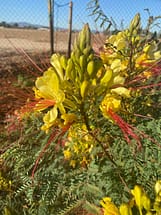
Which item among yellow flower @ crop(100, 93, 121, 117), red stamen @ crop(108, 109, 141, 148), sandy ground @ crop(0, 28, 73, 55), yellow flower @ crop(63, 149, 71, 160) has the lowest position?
sandy ground @ crop(0, 28, 73, 55)

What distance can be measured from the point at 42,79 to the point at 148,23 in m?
0.62

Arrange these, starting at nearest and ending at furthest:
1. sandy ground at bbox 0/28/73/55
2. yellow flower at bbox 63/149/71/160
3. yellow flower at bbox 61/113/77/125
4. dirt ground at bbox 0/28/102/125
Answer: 1. yellow flower at bbox 61/113/77/125
2. dirt ground at bbox 0/28/102/125
3. yellow flower at bbox 63/149/71/160
4. sandy ground at bbox 0/28/73/55

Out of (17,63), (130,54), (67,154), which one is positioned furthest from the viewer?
(17,63)

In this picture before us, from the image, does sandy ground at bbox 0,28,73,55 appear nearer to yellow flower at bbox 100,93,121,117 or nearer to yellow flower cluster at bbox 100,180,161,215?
yellow flower at bbox 100,93,121,117

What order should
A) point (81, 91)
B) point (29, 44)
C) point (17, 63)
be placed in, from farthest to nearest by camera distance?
point (29, 44) < point (17, 63) < point (81, 91)

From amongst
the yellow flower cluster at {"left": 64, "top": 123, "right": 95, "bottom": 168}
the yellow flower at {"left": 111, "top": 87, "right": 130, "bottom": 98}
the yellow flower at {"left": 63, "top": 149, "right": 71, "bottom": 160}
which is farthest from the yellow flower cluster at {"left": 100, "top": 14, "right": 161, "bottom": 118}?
the yellow flower at {"left": 63, "top": 149, "right": 71, "bottom": 160}

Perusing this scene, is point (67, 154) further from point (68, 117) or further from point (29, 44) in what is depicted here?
point (29, 44)

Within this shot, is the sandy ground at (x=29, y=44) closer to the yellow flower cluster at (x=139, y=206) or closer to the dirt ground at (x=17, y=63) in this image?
the dirt ground at (x=17, y=63)

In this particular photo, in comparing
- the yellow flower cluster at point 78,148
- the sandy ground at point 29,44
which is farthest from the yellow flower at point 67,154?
the sandy ground at point 29,44

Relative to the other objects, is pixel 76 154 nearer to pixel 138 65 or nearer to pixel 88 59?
pixel 138 65

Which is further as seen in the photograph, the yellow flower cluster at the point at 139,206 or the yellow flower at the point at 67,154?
the yellow flower at the point at 67,154

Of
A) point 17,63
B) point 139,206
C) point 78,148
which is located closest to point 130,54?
point 78,148

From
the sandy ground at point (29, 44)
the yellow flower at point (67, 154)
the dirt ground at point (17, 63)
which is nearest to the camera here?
the dirt ground at point (17, 63)

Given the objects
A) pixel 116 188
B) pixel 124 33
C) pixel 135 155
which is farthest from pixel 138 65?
pixel 116 188
